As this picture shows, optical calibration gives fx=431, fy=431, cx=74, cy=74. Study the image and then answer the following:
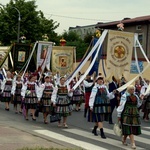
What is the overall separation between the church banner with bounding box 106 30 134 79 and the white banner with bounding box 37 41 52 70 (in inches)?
221

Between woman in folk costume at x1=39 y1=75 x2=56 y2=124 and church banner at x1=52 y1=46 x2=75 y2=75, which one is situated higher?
church banner at x1=52 y1=46 x2=75 y2=75

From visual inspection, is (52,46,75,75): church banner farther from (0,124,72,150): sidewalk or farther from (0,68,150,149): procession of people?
(0,124,72,150): sidewalk

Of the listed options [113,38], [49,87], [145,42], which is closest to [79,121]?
[49,87]

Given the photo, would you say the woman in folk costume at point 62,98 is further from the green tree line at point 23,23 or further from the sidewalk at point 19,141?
the green tree line at point 23,23

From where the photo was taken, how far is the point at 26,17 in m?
44.7

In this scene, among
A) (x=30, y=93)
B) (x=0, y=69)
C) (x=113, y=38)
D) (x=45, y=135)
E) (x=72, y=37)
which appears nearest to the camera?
(x=45, y=135)

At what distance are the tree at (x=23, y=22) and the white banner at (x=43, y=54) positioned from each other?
25540mm

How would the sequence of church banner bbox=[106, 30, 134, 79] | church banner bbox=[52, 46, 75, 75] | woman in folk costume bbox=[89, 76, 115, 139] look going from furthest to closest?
church banner bbox=[52, 46, 75, 75], church banner bbox=[106, 30, 134, 79], woman in folk costume bbox=[89, 76, 115, 139]

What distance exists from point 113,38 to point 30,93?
3.49 metres

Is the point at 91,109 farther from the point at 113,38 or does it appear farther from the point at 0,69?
the point at 0,69

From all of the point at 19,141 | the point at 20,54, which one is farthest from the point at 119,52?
the point at 20,54

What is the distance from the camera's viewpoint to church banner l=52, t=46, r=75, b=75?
62.6ft

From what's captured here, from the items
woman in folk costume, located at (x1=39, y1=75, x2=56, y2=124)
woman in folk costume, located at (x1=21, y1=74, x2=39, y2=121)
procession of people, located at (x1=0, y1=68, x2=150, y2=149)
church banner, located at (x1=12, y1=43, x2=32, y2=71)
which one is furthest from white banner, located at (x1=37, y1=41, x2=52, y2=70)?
woman in folk costume, located at (x1=39, y1=75, x2=56, y2=124)

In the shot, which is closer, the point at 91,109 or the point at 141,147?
the point at 141,147
